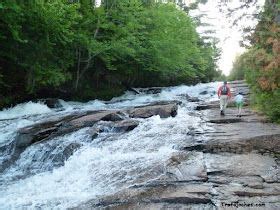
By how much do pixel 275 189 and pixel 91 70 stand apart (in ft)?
71.3

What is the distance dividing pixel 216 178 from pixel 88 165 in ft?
11.3

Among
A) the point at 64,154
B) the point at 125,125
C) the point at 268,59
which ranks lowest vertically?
the point at 64,154

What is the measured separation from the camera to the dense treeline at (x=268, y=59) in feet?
41.6

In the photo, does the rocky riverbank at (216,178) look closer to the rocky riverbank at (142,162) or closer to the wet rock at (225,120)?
the rocky riverbank at (142,162)

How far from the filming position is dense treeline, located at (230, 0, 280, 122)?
12.7 meters

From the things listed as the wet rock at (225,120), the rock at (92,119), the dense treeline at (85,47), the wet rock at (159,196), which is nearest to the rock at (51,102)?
the dense treeline at (85,47)

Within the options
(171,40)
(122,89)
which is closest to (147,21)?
(171,40)

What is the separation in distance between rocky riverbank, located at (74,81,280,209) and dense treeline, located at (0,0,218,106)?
10663 millimetres

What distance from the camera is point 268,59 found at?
42.8ft

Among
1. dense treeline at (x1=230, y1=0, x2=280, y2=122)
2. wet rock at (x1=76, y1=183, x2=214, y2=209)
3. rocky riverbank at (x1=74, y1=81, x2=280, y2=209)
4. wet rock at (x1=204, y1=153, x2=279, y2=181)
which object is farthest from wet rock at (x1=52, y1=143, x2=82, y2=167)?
dense treeline at (x1=230, y1=0, x2=280, y2=122)

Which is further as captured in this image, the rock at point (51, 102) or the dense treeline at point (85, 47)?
the rock at point (51, 102)

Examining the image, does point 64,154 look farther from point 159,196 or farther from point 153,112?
point 153,112

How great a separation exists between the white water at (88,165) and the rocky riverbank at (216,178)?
40 centimetres

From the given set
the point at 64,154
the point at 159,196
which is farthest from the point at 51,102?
the point at 159,196
